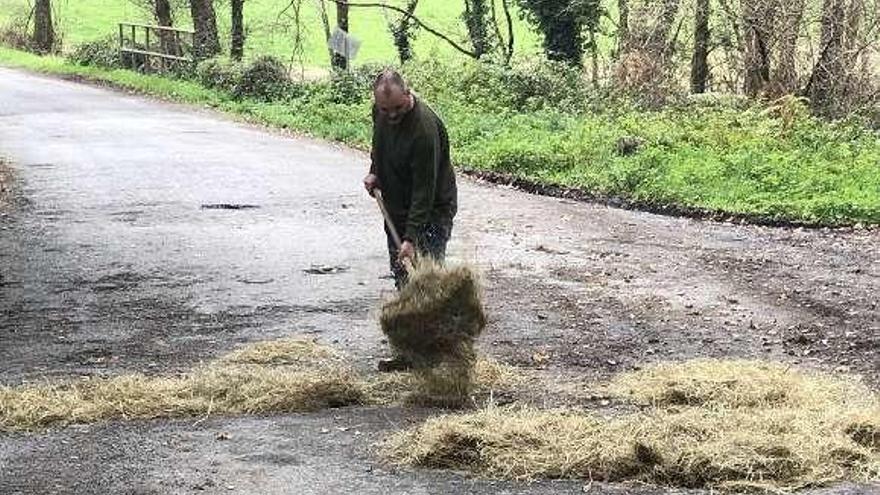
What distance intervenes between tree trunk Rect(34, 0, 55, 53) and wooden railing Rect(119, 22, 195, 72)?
8500mm

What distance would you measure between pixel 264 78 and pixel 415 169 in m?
19.7

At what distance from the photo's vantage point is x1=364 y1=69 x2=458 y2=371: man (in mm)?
7098

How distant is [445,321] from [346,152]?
41.5 ft

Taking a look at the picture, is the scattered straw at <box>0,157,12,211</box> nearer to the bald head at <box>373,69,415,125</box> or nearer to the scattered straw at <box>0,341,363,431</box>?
the scattered straw at <box>0,341,363,431</box>

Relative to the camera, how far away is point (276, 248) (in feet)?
38.8

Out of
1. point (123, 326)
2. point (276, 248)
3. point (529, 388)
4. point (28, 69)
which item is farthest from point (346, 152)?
point (28, 69)

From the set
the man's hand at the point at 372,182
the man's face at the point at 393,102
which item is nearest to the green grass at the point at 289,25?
the man's hand at the point at 372,182

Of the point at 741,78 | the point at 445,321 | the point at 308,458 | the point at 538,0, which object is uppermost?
the point at 538,0

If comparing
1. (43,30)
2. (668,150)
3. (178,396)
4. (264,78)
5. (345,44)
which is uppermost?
(43,30)

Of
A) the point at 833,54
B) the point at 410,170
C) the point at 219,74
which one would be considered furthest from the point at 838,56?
the point at 410,170

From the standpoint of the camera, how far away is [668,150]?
625 inches

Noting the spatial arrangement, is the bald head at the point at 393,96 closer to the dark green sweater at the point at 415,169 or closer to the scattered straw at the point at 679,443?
the dark green sweater at the point at 415,169

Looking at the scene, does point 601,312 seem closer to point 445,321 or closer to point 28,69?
point 445,321

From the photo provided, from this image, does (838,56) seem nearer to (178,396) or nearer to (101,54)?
Answer: (178,396)
